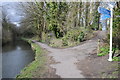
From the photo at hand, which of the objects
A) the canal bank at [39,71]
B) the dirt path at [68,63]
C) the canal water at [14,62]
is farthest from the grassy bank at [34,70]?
the canal water at [14,62]

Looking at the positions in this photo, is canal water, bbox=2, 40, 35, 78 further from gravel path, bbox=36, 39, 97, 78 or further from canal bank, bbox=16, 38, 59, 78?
gravel path, bbox=36, 39, 97, 78

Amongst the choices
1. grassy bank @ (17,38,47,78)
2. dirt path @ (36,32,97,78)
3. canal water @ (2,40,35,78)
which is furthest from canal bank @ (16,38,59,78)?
canal water @ (2,40,35,78)

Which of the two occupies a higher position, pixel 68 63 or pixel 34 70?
pixel 34 70

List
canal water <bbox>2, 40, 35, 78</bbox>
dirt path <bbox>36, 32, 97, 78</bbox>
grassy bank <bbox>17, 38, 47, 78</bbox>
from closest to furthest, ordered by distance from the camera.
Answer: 1. dirt path <bbox>36, 32, 97, 78</bbox>
2. grassy bank <bbox>17, 38, 47, 78</bbox>
3. canal water <bbox>2, 40, 35, 78</bbox>

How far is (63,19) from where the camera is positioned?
54.6 feet

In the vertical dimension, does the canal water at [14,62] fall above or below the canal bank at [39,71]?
below

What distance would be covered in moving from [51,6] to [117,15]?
11388mm

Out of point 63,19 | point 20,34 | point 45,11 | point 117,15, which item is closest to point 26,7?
point 45,11

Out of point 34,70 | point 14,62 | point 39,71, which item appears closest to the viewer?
point 39,71

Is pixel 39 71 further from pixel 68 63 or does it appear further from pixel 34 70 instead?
pixel 68 63

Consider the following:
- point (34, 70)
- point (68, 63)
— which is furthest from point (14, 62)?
point (68, 63)

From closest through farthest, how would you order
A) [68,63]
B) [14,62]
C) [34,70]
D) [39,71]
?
1. [39,71]
2. [34,70]
3. [68,63]
4. [14,62]

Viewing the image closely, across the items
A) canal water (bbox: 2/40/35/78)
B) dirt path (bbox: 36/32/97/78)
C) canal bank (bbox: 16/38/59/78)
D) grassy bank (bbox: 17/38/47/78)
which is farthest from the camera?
canal water (bbox: 2/40/35/78)

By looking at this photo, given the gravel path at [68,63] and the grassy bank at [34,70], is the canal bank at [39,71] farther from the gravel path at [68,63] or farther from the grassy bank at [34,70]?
the gravel path at [68,63]
